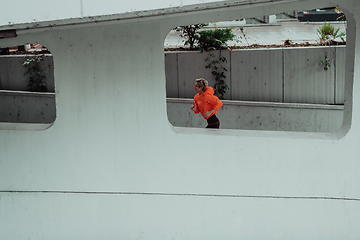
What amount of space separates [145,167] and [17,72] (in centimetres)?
671

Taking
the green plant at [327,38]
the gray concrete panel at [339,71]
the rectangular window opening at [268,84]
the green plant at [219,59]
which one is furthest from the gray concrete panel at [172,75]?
the gray concrete panel at [339,71]

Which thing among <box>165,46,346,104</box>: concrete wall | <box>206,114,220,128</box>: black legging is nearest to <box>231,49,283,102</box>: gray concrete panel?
<box>165,46,346,104</box>: concrete wall

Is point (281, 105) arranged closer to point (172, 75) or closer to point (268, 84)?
point (268, 84)

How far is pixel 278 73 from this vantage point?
401 inches

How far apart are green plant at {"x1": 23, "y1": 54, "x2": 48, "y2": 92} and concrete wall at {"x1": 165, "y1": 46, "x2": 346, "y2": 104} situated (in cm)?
361

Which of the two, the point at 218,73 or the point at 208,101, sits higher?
the point at 218,73

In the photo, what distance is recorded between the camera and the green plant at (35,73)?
11234mm

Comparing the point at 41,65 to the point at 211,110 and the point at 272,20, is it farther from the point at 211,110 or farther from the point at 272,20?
the point at 272,20

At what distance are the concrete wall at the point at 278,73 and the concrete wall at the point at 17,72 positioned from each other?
3398mm

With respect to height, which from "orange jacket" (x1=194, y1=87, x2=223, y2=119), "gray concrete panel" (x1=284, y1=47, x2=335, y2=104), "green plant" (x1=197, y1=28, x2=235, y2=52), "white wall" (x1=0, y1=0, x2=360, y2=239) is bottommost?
"white wall" (x1=0, y1=0, x2=360, y2=239)

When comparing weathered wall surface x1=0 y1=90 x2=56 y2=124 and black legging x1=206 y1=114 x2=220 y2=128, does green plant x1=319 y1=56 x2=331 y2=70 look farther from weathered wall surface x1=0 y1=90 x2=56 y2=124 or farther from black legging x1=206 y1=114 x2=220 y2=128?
weathered wall surface x1=0 y1=90 x2=56 y2=124

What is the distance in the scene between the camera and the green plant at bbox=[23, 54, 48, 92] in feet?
36.9

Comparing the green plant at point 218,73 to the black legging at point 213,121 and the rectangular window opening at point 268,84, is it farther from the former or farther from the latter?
the black legging at point 213,121

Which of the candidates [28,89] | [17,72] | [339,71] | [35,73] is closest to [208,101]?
[339,71]
